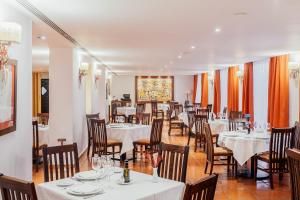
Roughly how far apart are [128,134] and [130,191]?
4.30m

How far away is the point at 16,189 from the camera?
210 cm

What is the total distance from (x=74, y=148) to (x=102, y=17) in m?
1.94

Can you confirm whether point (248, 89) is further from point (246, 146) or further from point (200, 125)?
point (246, 146)

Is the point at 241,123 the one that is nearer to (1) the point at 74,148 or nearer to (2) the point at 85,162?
(2) the point at 85,162

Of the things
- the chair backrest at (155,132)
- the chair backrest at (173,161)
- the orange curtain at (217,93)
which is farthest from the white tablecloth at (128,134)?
the orange curtain at (217,93)

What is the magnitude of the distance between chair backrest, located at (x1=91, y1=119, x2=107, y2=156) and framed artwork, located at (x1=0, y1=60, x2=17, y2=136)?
109 inches

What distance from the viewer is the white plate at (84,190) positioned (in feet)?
8.57

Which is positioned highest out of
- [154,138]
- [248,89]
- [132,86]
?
[132,86]

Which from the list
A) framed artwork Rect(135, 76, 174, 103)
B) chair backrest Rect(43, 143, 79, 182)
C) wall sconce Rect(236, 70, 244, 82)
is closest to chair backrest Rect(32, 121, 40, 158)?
chair backrest Rect(43, 143, 79, 182)

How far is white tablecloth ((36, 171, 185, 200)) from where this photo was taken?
2.61 metres

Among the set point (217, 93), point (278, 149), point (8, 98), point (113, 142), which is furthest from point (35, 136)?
point (217, 93)

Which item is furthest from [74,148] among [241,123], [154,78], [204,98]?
[154,78]

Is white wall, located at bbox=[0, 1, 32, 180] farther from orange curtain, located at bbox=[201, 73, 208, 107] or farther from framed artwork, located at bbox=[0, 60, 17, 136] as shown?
orange curtain, located at bbox=[201, 73, 208, 107]

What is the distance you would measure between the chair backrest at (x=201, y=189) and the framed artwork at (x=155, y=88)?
1824cm
